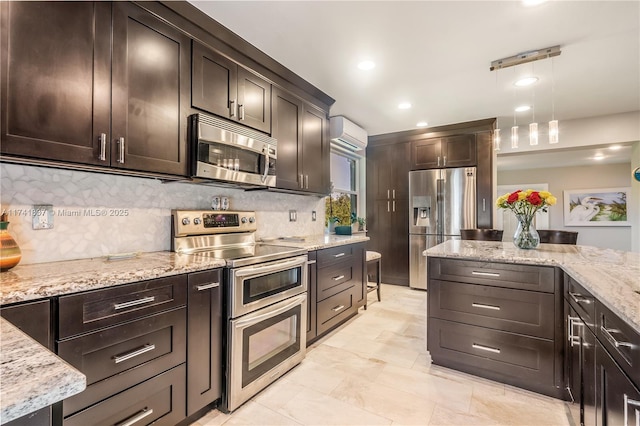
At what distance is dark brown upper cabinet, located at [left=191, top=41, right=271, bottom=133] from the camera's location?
6.54 ft

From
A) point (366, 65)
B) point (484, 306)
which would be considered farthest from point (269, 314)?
point (366, 65)

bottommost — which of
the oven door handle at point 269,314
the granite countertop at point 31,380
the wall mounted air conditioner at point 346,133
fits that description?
the oven door handle at point 269,314

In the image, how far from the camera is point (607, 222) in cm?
622

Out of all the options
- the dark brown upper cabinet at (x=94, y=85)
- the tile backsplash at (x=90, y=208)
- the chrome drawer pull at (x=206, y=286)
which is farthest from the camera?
the chrome drawer pull at (x=206, y=286)

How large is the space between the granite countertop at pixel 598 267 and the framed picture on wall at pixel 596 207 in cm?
546

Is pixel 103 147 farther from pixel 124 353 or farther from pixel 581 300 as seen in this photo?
pixel 581 300

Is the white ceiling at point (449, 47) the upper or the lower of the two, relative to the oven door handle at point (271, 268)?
upper

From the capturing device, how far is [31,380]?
Answer: 1.55 feet

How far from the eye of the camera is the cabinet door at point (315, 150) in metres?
3.06

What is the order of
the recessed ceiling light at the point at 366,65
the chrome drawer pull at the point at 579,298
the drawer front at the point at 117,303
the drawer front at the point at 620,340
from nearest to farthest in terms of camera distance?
the drawer front at the point at 620,340, the drawer front at the point at 117,303, the chrome drawer pull at the point at 579,298, the recessed ceiling light at the point at 366,65

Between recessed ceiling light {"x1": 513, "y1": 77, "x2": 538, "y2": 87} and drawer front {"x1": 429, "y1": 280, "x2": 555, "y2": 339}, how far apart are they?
6.96 ft

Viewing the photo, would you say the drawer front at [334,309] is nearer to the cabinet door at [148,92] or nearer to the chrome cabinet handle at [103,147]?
the cabinet door at [148,92]

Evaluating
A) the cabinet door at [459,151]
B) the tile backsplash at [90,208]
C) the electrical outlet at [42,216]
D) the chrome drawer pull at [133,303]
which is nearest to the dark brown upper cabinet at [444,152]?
the cabinet door at [459,151]

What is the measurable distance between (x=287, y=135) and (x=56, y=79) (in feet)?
5.63
